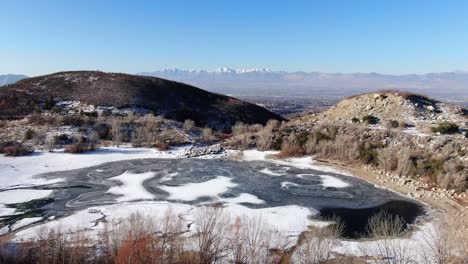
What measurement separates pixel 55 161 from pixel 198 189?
1024cm

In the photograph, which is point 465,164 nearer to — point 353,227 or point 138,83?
point 353,227

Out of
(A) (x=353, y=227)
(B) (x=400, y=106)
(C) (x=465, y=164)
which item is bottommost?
(A) (x=353, y=227)

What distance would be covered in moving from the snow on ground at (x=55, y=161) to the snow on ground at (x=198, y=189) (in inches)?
245

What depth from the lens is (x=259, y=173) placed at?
70.2 feet

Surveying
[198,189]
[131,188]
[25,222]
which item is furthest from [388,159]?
[25,222]

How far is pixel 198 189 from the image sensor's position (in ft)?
59.5

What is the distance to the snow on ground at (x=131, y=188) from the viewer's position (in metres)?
16.6

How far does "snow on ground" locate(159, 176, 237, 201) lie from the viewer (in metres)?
17.0

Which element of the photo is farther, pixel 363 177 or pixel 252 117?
pixel 252 117

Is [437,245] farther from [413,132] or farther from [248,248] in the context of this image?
[413,132]

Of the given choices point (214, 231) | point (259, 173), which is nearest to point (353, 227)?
point (214, 231)

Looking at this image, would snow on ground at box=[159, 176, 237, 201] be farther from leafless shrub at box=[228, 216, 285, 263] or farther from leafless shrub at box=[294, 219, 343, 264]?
leafless shrub at box=[294, 219, 343, 264]

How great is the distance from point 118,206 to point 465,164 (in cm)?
1638

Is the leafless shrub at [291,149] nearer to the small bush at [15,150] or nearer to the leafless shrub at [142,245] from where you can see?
the leafless shrub at [142,245]
